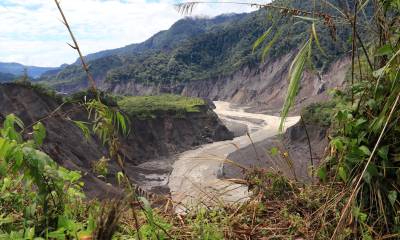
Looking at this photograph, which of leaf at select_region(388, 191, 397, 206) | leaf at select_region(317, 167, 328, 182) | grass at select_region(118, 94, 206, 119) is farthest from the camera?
grass at select_region(118, 94, 206, 119)

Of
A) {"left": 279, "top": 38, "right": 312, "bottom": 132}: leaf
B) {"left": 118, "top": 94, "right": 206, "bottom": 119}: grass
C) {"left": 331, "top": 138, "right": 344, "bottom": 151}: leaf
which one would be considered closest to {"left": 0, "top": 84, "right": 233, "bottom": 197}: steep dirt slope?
{"left": 118, "top": 94, "right": 206, "bottom": 119}: grass

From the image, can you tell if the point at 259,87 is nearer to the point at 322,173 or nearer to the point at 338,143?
the point at 322,173

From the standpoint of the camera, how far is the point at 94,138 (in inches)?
1757

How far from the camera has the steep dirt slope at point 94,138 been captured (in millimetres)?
33531

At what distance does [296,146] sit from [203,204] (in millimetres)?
41628

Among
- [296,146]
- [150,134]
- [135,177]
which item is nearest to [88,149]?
[135,177]

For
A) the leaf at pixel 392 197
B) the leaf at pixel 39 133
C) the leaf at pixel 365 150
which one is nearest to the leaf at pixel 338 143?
the leaf at pixel 365 150

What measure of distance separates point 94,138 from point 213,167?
12370 millimetres

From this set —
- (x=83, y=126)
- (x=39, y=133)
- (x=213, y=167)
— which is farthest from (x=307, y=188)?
(x=213, y=167)

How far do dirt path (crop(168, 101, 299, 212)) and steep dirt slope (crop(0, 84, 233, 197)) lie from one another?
2830 mm

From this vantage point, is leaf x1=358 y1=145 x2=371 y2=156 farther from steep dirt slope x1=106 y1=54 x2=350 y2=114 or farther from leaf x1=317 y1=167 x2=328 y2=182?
steep dirt slope x1=106 y1=54 x2=350 y2=114

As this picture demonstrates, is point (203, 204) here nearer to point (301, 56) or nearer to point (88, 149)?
point (301, 56)

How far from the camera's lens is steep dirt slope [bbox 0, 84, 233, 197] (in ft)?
110

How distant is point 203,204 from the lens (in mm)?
3539
